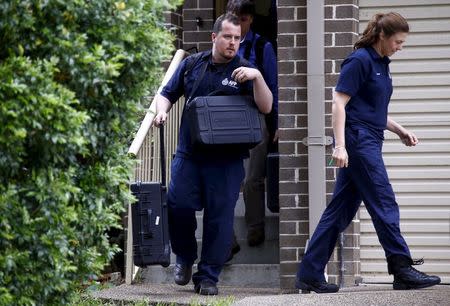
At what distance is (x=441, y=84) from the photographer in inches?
368

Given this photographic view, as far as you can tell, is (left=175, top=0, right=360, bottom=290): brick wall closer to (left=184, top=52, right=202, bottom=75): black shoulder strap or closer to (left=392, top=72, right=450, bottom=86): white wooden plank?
(left=392, top=72, right=450, bottom=86): white wooden plank

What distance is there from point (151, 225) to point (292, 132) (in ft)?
4.56

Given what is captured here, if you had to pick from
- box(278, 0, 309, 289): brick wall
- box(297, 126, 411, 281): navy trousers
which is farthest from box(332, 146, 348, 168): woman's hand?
box(278, 0, 309, 289): brick wall

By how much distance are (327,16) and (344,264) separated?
1817 mm

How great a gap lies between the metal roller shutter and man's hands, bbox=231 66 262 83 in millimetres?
1499

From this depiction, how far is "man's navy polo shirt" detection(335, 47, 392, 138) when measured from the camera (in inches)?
314

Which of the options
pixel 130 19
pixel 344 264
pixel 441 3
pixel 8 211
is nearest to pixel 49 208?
pixel 8 211

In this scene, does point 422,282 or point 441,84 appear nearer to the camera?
point 422,282

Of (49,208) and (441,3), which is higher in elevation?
(441,3)

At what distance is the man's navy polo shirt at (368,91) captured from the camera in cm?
797

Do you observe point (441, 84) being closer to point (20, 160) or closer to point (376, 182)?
point (376, 182)

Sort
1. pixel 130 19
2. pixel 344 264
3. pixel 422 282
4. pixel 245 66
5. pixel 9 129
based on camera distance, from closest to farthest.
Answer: pixel 9 129 → pixel 130 19 → pixel 422 282 → pixel 245 66 → pixel 344 264

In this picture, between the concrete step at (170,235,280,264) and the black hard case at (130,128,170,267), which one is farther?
the concrete step at (170,235,280,264)

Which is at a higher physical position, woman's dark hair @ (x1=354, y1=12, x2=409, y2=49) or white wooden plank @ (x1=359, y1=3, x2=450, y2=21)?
white wooden plank @ (x1=359, y1=3, x2=450, y2=21)
